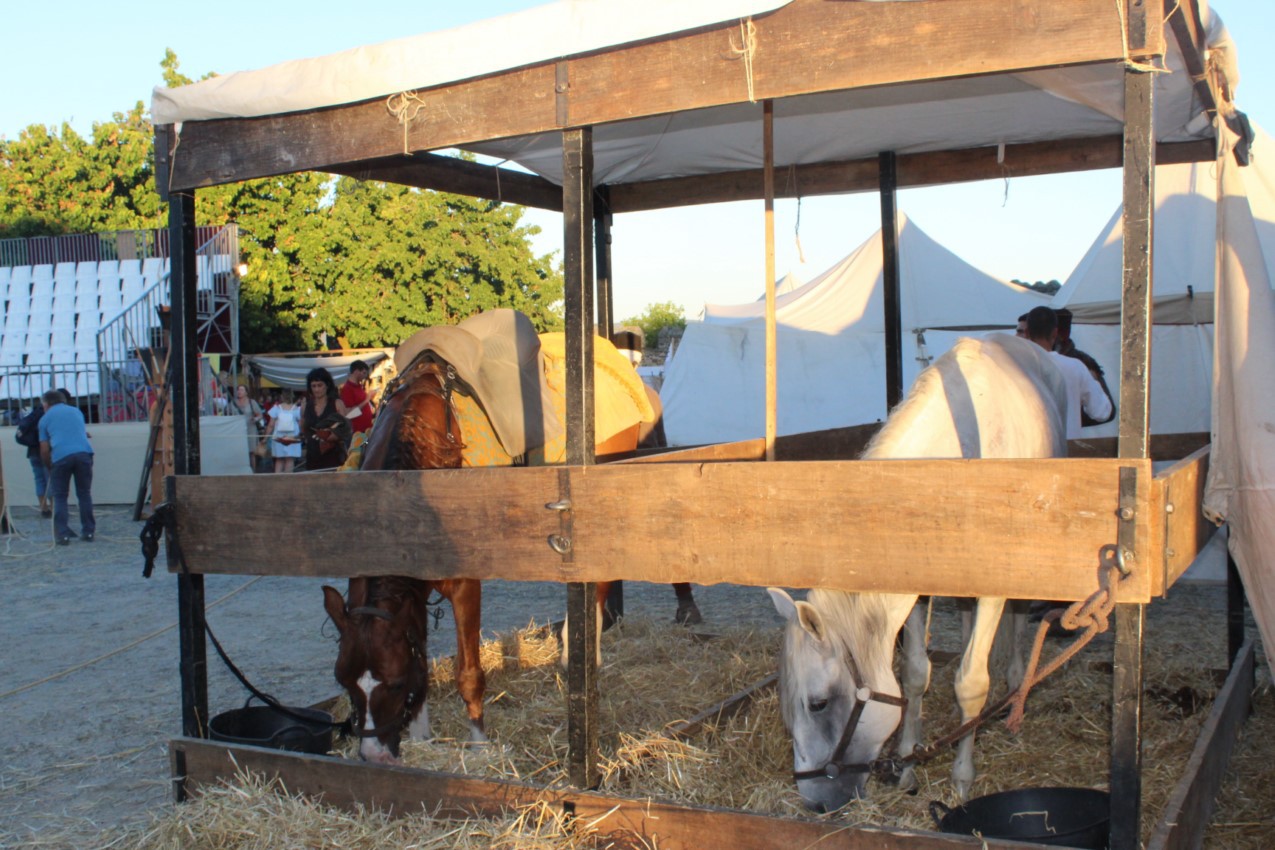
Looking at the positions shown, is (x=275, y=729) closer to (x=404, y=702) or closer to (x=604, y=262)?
(x=404, y=702)

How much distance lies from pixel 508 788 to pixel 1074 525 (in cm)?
189

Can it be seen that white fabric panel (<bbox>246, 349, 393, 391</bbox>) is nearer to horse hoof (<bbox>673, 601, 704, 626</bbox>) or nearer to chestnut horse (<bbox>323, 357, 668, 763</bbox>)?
horse hoof (<bbox>673, 601, 704, 626</bbox>)

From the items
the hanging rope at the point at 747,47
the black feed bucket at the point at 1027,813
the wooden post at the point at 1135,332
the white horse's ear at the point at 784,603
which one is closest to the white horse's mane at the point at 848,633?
the white horse's ear at the point at 784,603

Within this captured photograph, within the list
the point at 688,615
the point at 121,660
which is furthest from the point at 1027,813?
the point at 121,660

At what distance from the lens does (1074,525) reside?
257 centimetres

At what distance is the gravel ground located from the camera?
4.18 metres

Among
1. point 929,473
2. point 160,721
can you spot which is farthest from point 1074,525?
point 160,721

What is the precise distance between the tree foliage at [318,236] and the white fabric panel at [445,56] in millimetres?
24920

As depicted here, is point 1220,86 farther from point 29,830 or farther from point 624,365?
point 29,830

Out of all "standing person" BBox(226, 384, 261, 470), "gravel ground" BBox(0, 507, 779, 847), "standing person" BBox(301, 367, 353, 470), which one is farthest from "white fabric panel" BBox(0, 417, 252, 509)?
"standing person" BBox(301, 367, 353, 470)

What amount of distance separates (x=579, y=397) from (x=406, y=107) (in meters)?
1.11

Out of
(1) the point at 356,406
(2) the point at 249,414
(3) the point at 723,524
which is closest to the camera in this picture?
(3) the point at 723,524

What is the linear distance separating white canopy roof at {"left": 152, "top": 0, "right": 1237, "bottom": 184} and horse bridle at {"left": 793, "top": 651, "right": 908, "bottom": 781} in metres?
2.02

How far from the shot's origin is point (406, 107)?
3.37 meters
